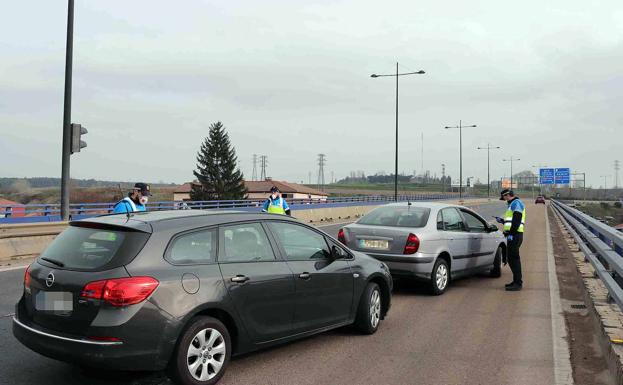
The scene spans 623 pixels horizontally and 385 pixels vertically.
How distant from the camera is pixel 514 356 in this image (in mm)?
5402

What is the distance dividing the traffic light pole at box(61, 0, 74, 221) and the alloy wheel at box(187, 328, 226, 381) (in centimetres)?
1093

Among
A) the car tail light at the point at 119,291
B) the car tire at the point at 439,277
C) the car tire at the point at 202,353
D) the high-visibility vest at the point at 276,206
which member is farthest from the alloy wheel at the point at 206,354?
the high-visibility vest at the point at 276,206

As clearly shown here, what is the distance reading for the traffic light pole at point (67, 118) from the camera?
13711mm

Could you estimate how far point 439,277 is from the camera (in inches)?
337

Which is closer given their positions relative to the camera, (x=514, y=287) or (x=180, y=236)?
(x=180, y=236)

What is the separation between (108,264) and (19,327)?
1.01 m

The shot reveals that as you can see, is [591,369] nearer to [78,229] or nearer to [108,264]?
[108,264]

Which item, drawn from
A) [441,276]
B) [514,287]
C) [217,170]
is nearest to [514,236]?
[514,287]

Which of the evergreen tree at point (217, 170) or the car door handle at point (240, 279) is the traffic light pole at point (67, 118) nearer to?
the car door handle at point (240, 279)

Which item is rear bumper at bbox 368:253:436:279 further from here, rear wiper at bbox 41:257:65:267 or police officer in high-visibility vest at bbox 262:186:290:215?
rear wiper at bbox 41:257:65:267

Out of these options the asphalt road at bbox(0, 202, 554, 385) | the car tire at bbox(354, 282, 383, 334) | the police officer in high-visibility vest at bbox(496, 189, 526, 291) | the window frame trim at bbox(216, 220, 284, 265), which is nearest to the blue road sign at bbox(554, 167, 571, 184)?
the police officer in high-visibility vest at bbox(496, 189, 526, 291)

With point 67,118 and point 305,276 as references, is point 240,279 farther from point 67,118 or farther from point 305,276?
point 67,118

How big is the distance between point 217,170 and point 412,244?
251 ft

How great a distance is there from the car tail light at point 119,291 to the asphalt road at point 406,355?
86 centimetres
